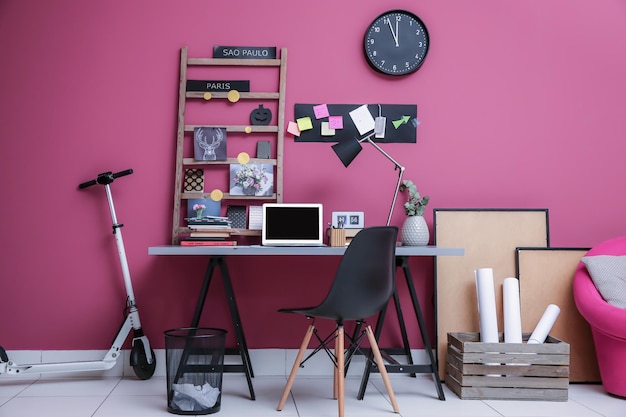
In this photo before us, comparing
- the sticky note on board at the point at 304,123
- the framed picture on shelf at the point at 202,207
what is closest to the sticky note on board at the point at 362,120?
the sticky note on board at the point at 304,123

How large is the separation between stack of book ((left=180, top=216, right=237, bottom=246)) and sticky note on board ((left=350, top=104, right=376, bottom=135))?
3.18 feet

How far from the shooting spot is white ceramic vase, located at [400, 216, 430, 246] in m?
3.33

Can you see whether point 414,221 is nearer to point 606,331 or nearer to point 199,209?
point 606,331

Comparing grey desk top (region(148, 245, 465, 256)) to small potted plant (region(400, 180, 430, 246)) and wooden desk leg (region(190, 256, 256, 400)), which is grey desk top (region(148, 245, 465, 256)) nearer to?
wooden desk leg (region(190, 256, 256, 400))

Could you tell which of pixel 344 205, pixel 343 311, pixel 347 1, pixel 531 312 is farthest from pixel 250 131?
pixel 531 312

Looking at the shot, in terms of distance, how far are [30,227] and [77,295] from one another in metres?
0.48

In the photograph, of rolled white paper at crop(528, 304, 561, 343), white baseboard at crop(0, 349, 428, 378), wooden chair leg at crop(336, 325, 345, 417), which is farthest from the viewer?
white baseboard at crop(0, 349, 428, 378)

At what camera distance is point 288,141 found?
357 centimetres

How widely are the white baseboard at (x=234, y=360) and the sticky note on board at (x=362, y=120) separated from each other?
1.34 metres

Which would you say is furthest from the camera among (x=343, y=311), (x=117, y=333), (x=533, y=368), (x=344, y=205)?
(x=344, y=205)

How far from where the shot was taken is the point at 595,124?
370 centimetres

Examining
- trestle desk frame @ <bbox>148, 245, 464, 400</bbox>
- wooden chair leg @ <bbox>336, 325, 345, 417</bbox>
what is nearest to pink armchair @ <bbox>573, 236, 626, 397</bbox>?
trestle desk frame @ <bbox>148, 245, 464, 400</bbox>

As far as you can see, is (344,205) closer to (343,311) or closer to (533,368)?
(343,311)

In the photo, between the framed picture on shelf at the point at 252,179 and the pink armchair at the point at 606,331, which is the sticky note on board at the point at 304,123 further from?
the pink armchair at the point at 606,331
